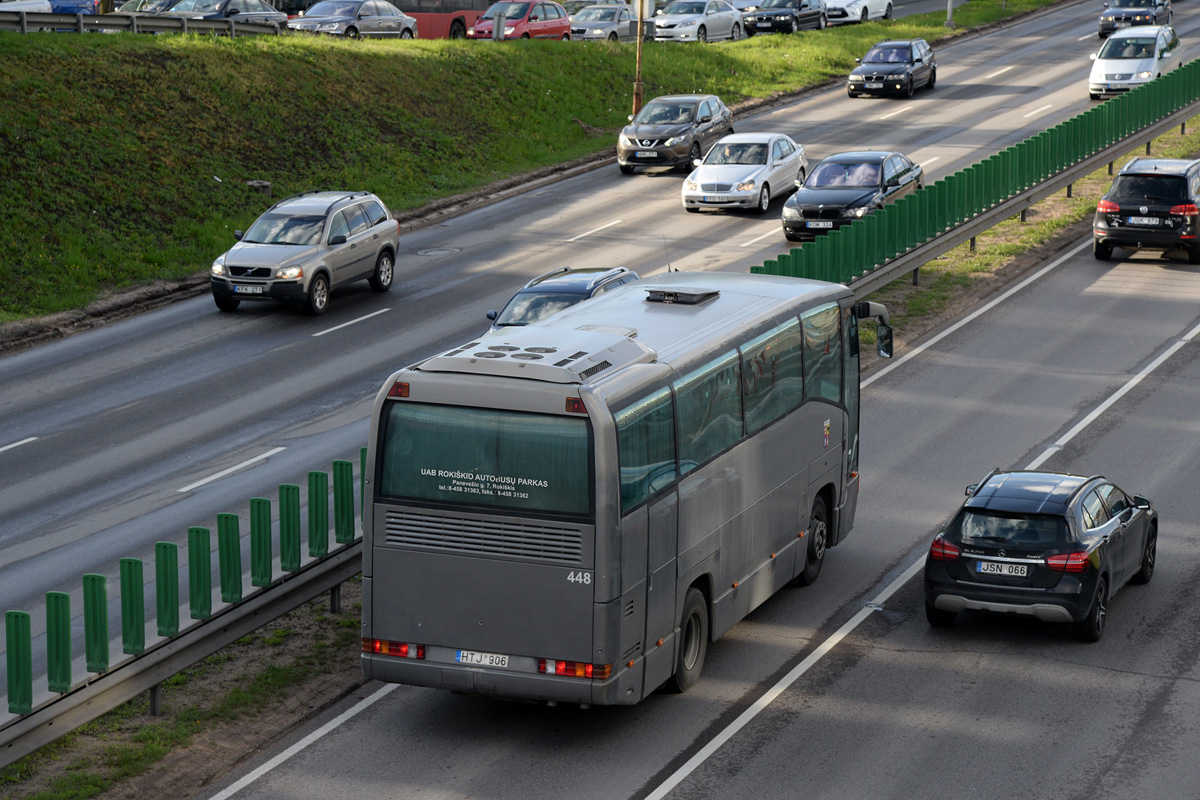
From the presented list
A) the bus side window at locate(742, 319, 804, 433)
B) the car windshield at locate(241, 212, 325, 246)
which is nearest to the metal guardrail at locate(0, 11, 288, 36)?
the car windshield at locate(241, 212, 325, 246)

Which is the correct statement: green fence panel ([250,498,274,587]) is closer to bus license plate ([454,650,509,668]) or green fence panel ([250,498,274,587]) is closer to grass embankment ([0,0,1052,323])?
bus license plate ([454,650,509,668])

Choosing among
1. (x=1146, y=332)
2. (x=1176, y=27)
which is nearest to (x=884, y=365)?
(x=1146, y=332)

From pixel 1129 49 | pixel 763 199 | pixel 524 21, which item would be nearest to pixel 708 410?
pixel 763 199

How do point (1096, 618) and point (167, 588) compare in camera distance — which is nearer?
point (167, 588)

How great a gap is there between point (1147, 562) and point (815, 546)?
3.47m

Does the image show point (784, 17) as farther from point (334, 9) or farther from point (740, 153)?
point (740, 153)

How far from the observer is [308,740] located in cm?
1270

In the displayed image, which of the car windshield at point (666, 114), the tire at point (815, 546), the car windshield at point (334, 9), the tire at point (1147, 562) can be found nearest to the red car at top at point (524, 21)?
the car windshield at point (334, 9)

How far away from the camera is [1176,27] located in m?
63.5

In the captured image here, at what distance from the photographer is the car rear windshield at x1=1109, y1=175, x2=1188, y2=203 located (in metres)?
30.8

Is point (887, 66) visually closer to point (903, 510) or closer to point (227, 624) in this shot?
point (903, 510)

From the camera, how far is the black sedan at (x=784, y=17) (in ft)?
204

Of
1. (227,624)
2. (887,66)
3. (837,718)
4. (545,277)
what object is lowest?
(837,718)

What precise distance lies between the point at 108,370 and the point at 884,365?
13109 millimetres
